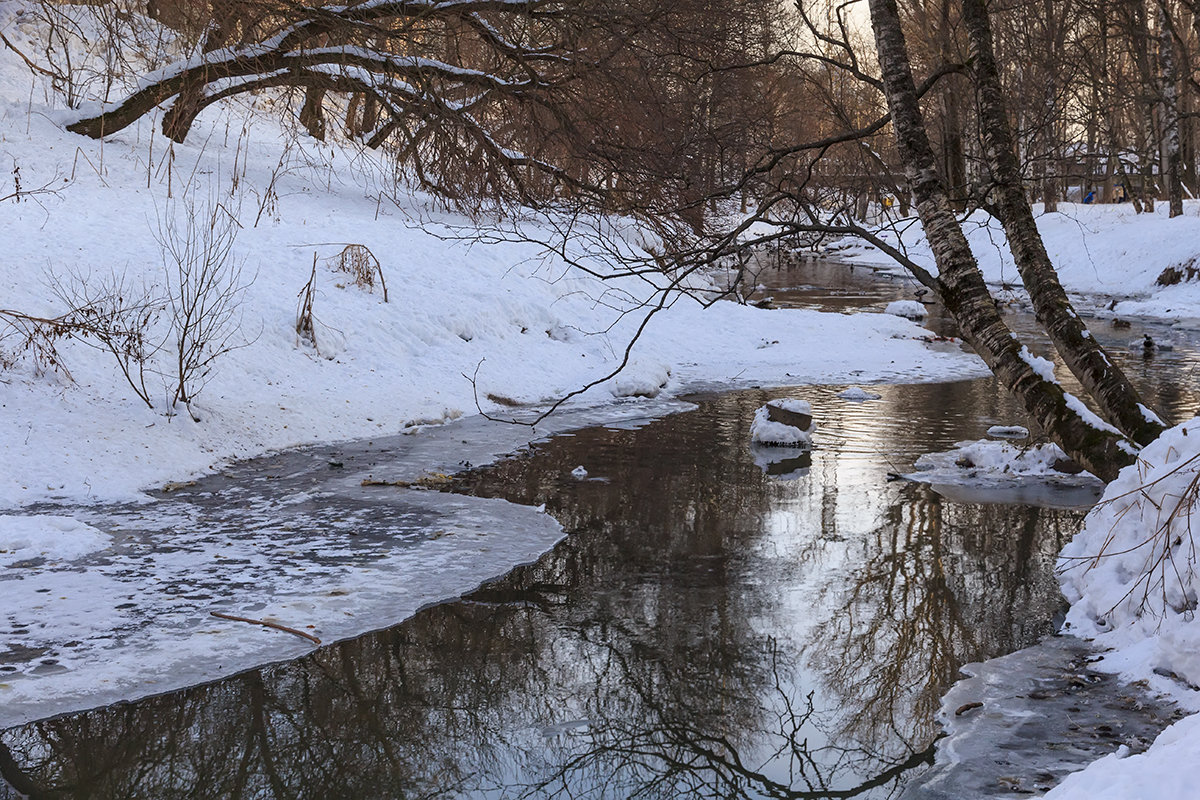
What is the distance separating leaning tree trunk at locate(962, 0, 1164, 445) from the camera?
22.1ft

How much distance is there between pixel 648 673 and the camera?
5.47 metres

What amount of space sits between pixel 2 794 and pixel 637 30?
1023cm

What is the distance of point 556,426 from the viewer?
40.0ft

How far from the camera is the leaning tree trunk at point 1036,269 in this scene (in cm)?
672

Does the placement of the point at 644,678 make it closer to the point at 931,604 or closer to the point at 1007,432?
the point at 931,604

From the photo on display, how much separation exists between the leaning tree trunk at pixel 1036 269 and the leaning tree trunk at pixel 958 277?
8.0 inches

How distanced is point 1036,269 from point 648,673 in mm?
3709

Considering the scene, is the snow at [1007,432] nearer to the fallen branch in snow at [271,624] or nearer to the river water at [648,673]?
the river water at [648,673]

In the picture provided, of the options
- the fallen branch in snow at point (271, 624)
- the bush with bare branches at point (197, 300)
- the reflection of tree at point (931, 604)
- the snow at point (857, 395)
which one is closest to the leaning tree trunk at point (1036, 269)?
the reflection of tree at point (931, 604)

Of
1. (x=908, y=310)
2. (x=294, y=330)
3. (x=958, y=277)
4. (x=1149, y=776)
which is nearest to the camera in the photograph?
(x=1149, y=776)

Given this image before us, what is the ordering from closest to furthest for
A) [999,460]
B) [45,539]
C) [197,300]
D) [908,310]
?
[45,539], [999,460], [197,300], [908,310]

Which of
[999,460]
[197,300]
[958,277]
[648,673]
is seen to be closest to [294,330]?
[197,300]

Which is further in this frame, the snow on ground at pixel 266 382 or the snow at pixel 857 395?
the snow at pixel 857 395

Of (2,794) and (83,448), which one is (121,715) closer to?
(2,794)
